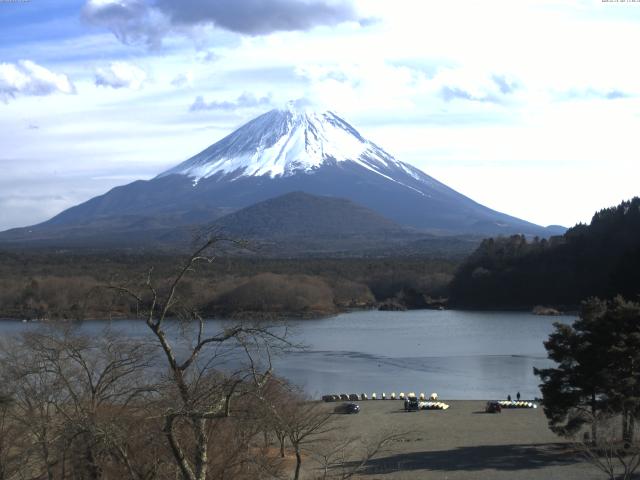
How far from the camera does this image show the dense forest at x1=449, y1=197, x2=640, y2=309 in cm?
5406

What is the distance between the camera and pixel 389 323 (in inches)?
1804

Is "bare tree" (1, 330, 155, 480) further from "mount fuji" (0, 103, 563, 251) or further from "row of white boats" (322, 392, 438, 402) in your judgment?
"mount fuji" (0, 103, 563, 251)

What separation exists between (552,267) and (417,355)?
2560 cm

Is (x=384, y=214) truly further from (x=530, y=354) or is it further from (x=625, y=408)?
(x=625, y=408)

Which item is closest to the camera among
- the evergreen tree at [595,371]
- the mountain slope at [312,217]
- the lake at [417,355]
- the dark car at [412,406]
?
the evergreen tree at [595,371]

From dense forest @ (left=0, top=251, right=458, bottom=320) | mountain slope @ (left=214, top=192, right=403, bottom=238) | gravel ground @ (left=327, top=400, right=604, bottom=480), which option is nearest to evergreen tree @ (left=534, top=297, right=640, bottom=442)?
gravel ground @ (left=327, top=400, right=604, bottom=480)

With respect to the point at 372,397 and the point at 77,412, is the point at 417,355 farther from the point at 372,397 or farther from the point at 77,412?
the point at 77,412

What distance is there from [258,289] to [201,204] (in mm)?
80443

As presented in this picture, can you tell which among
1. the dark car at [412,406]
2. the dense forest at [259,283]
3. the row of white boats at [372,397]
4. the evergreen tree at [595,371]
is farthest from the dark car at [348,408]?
the dense forest at [259,283]

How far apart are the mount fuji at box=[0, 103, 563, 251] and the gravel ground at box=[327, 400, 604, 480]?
103309 mm

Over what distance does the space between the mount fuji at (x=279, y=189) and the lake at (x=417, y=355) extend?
80351 millimetres

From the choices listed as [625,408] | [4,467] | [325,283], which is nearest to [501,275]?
[325,283]

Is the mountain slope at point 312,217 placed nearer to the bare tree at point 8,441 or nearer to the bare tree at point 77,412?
the bare tree at point 77,412

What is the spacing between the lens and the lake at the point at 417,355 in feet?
84.5
